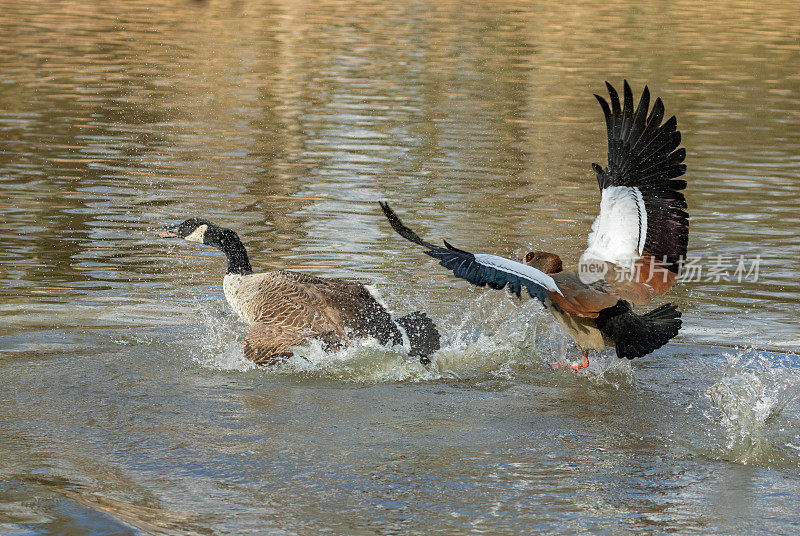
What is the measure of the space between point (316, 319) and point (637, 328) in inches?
95.9

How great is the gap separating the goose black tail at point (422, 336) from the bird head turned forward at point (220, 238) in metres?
1.85

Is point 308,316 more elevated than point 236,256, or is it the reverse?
point 236,256

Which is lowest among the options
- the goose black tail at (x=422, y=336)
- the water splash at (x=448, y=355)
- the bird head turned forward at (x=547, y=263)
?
the water splash at (x=448, y=355)

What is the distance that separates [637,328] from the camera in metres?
8.48

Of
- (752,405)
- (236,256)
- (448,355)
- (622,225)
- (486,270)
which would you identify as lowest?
(448,355)

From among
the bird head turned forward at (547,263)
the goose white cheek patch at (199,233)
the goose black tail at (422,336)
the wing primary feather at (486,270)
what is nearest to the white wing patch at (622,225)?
the bird head turned forward at (547,263)

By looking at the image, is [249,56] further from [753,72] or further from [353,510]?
[353,510]

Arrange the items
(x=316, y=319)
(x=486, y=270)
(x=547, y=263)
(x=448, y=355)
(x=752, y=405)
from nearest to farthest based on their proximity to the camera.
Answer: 1. (x=486, y=270)
2. (x=752, y=405)
3. (x=316, y=319)
4. (x=448, y=355)
5. (x=547, y=263)

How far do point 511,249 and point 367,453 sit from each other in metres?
5.70

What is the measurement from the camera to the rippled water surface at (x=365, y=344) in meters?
6.32

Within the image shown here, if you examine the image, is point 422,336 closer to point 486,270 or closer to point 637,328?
point 486,270

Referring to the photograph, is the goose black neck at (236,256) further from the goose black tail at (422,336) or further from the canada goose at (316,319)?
the goose black tail at (422,336)

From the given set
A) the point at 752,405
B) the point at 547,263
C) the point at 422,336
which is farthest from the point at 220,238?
the point at 752,405

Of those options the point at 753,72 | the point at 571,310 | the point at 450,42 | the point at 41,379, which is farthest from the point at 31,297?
the point at 450,42
